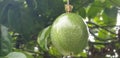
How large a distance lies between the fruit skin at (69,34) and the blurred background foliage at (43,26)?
0.44ft

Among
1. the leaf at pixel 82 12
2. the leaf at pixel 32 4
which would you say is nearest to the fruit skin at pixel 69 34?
the leaf at pixel 32 4

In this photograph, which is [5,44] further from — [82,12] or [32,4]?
[82,12]

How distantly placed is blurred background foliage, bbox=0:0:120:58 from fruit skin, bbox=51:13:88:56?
0.44ft

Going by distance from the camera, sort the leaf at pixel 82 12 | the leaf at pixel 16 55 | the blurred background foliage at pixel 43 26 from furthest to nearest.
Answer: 1. the leaf at pixel 82 12
2. the blurred background foliage at pixel 43 26
3. the leaf at pixel 16 55

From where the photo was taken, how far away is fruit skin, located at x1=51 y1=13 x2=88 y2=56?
1094 millimetres

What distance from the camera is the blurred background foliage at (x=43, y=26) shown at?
1.29m

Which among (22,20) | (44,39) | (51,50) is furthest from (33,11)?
(51,50)

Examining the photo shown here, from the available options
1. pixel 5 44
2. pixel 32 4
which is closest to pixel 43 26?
pixel 32 4

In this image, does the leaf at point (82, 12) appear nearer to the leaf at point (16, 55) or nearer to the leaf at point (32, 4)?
the leaf at point (32, 4)

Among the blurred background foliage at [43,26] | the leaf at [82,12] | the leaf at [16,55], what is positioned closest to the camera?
the leaf at [16,55]

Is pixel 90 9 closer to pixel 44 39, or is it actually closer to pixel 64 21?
pixel 44 39

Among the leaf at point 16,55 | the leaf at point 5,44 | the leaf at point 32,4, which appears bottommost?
the leaf at point 16,55

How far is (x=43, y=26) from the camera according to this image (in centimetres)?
153

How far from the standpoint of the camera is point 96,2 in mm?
1670
